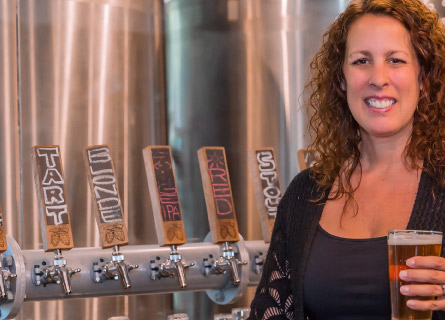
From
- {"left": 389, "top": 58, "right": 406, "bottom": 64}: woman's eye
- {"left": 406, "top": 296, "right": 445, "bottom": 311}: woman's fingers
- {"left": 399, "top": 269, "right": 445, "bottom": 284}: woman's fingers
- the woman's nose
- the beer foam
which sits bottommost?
{"left": 406, "top": 296, "right": 445, "bottom": 311}: woman's fingers

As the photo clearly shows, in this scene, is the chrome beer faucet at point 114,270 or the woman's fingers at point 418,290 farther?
the chrome beer faucet at point 114,270

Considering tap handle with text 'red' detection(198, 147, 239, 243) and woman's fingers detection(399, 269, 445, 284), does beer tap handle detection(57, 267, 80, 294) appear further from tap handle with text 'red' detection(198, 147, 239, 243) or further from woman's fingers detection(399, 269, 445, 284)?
woman's fingers detection(399, 269, 445, 284)

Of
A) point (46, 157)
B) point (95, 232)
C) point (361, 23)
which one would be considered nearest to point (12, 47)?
point (46, 157)

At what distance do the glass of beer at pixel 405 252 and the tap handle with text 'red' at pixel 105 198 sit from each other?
908 millimetres

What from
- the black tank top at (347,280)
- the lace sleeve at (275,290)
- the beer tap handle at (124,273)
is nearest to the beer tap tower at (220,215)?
the beer tap handle at (124,273)

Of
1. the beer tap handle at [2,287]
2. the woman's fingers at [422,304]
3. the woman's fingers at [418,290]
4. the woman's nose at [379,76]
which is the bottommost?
the beer tap handle at [2,287]

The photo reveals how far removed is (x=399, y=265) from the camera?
1.26m

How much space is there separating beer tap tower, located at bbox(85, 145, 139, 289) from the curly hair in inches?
21.9

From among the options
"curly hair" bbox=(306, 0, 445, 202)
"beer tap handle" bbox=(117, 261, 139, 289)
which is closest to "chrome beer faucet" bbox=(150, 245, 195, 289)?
Result: "beer tap handle" bbox=(117, 261, 139, 289)

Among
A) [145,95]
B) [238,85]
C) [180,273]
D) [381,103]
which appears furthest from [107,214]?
[238,85]

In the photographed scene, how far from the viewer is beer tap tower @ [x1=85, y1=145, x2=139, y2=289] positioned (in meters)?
1.97

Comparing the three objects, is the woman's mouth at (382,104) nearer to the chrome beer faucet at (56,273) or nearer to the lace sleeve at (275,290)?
the lace sleeve at (275,290)

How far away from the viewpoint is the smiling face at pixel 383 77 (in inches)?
63.4

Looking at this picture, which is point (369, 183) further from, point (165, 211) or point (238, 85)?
point (238, 85)
